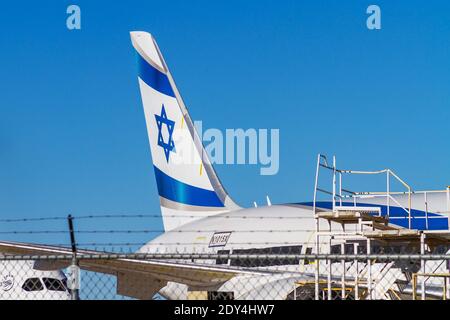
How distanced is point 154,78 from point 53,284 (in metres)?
12.9

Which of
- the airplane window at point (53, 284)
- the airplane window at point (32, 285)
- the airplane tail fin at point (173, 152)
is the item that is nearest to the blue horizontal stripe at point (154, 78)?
the airplane tail fin at point (173, 152)

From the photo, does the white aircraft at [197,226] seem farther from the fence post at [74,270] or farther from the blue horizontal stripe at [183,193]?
the fence post at [74,270]

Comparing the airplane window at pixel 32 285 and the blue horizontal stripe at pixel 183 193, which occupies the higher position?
the blue horizontal stripe at pixel 183 193

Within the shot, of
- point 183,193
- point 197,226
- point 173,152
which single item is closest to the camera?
point 197,226

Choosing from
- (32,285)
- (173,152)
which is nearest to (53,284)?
(32,285)

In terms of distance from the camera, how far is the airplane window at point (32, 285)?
26016 mm

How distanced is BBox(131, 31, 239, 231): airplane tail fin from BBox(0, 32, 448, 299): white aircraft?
0.04 m

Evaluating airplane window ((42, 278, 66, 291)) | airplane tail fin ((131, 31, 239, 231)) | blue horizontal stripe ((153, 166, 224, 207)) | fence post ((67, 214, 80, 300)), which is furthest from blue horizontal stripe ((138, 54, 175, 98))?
fence post ((67, 214, 80, 300))

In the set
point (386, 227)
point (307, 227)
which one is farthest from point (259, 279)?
point (307, 227)

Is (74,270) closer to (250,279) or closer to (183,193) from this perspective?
(250,279)

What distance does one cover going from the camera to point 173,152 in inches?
1404

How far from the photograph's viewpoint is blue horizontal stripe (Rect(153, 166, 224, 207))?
34.0 m

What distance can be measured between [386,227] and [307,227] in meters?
5.00

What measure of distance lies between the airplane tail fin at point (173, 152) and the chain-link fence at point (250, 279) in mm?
8299
